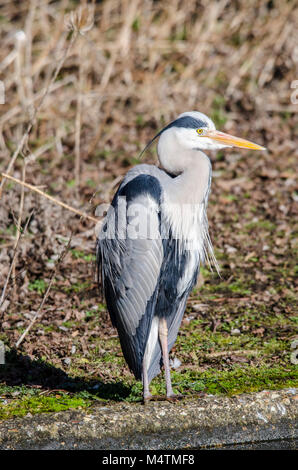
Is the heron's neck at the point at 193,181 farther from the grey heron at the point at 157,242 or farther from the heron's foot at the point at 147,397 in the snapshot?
the heron's foot at the point at 147,397

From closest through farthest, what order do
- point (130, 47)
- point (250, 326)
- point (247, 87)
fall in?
point (250, 326)
point (130, 47)
point (247, 87)

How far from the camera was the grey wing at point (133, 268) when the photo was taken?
4.46 m

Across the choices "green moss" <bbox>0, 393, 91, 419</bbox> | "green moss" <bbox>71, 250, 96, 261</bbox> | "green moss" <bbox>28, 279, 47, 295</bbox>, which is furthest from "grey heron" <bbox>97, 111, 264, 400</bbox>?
"green moss" <bbox>71, 250, 96, 261</bbox>

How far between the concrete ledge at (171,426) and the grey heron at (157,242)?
0.25 metres

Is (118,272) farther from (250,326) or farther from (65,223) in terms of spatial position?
(65,223)

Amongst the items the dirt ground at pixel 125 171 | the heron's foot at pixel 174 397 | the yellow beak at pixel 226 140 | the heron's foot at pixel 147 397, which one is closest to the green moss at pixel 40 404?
the dirt ground at pixel 125 171

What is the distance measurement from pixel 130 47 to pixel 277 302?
5.01 metres

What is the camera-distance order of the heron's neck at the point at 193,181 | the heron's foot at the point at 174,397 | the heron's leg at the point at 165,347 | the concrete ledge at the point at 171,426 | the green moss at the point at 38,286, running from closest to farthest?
the concrete ledge at the point at 171,426, the heron's foot at the point at 174,397, the heron's leg at the point at 165,347, the heron's neck at the point at 193,181, the green moss at the point at 38,286

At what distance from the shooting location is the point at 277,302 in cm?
607

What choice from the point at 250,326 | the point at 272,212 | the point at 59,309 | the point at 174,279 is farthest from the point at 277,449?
the point at 272,212

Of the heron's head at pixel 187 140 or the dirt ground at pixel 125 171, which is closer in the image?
the heron's head at pixel 187 140

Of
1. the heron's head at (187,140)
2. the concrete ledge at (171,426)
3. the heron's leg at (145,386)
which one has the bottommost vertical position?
the concrete ledge at (171,426)

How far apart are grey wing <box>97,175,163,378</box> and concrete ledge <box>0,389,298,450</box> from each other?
43 centimetres

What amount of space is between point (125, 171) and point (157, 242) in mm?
4535
